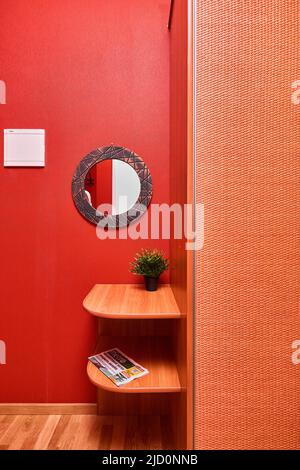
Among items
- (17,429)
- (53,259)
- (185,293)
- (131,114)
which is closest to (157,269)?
(185,293)

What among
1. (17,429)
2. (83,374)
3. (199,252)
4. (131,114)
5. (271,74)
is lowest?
(17,429)

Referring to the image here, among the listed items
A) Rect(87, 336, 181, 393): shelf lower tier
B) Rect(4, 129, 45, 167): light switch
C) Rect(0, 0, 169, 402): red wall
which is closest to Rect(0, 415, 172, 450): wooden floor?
Rect(0, 0, 169, 402): red wall

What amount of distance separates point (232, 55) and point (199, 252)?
722 mm

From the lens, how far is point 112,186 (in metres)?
1.87

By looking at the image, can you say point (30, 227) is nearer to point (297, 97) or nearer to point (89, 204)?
point (89, 204)

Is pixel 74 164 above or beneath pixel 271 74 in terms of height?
beneath

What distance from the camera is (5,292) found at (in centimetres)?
191

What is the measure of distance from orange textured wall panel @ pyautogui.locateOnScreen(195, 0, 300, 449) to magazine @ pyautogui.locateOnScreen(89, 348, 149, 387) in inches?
15.1

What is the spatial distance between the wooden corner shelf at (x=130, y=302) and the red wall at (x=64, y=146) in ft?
0.53

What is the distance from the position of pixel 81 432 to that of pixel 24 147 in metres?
1.69

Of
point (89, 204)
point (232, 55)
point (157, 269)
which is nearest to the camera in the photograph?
point (232, 55)

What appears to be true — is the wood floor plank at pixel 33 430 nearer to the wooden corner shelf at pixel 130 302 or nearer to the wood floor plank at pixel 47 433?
the wood floor plank at pixel 47 433

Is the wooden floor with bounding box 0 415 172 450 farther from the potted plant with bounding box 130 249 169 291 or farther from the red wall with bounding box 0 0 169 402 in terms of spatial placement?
the potted plant with bounding box 130 249 169 291

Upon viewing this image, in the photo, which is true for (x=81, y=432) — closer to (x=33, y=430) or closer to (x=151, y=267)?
(x=33, y=430)
